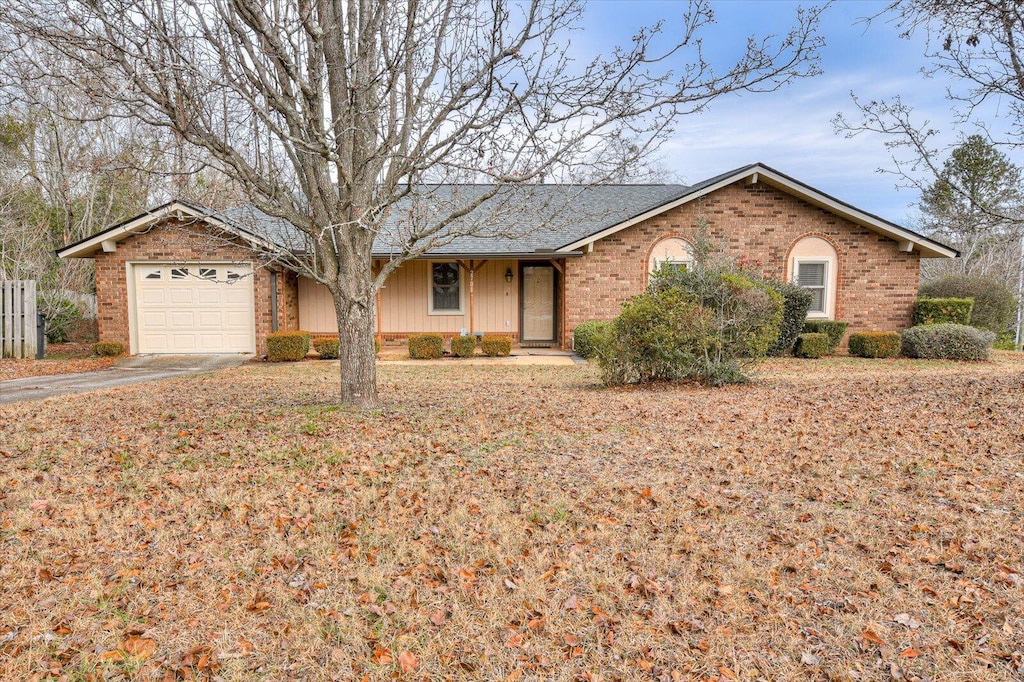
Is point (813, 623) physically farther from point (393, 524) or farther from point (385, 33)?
point (385, 33)

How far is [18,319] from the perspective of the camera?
569 inches

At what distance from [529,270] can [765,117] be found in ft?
25.9

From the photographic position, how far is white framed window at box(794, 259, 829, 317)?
15.6m

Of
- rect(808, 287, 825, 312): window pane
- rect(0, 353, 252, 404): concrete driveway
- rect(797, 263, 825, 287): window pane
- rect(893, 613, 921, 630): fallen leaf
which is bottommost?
rect(893, 613, 921, 630): fallen leaf

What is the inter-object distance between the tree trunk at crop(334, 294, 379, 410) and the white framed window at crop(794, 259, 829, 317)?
12426 millimetres

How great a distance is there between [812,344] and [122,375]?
15.3m

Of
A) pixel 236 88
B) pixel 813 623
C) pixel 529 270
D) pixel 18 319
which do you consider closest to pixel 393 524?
pixel 813 623

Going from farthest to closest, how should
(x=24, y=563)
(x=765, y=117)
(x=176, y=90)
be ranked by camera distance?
1. (x=765, y=117)
2. (x=176, y=90)
3. (x=24, y=563)

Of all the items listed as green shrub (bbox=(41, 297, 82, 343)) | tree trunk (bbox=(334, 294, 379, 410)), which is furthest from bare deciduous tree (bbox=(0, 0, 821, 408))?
green shrub (bbox=(41, 297, 82, 343))

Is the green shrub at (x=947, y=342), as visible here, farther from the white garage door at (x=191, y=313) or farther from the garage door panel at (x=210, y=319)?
the garage door panel at (x=210, y=319)

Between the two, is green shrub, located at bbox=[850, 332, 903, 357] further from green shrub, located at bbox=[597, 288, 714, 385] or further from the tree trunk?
the tree trunk

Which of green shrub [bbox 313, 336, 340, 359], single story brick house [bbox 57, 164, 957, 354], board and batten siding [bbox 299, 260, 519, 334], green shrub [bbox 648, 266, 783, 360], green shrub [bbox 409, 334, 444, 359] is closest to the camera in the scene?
green shrub [bbox 648, 266, 783, 360]

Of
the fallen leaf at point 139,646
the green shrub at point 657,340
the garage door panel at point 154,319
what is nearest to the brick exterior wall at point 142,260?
the garage door panel at point 154,319

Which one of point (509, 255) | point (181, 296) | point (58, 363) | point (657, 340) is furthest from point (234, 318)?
point (657, 340)
